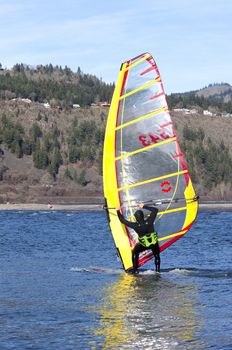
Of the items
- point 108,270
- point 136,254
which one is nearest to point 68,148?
point 108,270

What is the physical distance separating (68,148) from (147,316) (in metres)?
129

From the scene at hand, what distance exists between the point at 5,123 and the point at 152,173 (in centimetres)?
12681

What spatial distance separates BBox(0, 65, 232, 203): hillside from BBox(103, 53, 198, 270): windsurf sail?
10202 cm

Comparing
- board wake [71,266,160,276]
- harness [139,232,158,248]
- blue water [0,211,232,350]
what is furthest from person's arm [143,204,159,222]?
board wake [71,266,160,276]

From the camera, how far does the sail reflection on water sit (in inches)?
500

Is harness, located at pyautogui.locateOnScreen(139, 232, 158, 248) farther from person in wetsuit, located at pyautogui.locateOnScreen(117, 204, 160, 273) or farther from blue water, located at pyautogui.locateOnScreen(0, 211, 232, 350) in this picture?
blue water, located at pyautogui.locateOnScreen(0, 211, 232, 350)

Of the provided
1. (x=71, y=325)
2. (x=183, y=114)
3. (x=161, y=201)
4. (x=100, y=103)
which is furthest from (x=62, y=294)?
(x=100, y=103)

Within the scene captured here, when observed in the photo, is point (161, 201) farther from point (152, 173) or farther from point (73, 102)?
point (73, 102)

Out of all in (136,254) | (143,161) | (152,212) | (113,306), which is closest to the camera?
(113,306)

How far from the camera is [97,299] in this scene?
54.5 ft

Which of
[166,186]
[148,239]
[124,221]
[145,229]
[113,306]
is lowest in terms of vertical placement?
[113,306]

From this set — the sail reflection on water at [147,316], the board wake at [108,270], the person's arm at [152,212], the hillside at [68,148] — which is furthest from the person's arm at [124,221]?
the hillside at [68,148]

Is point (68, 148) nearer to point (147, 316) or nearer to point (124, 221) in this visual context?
point (124, 221)

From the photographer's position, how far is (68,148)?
143m
